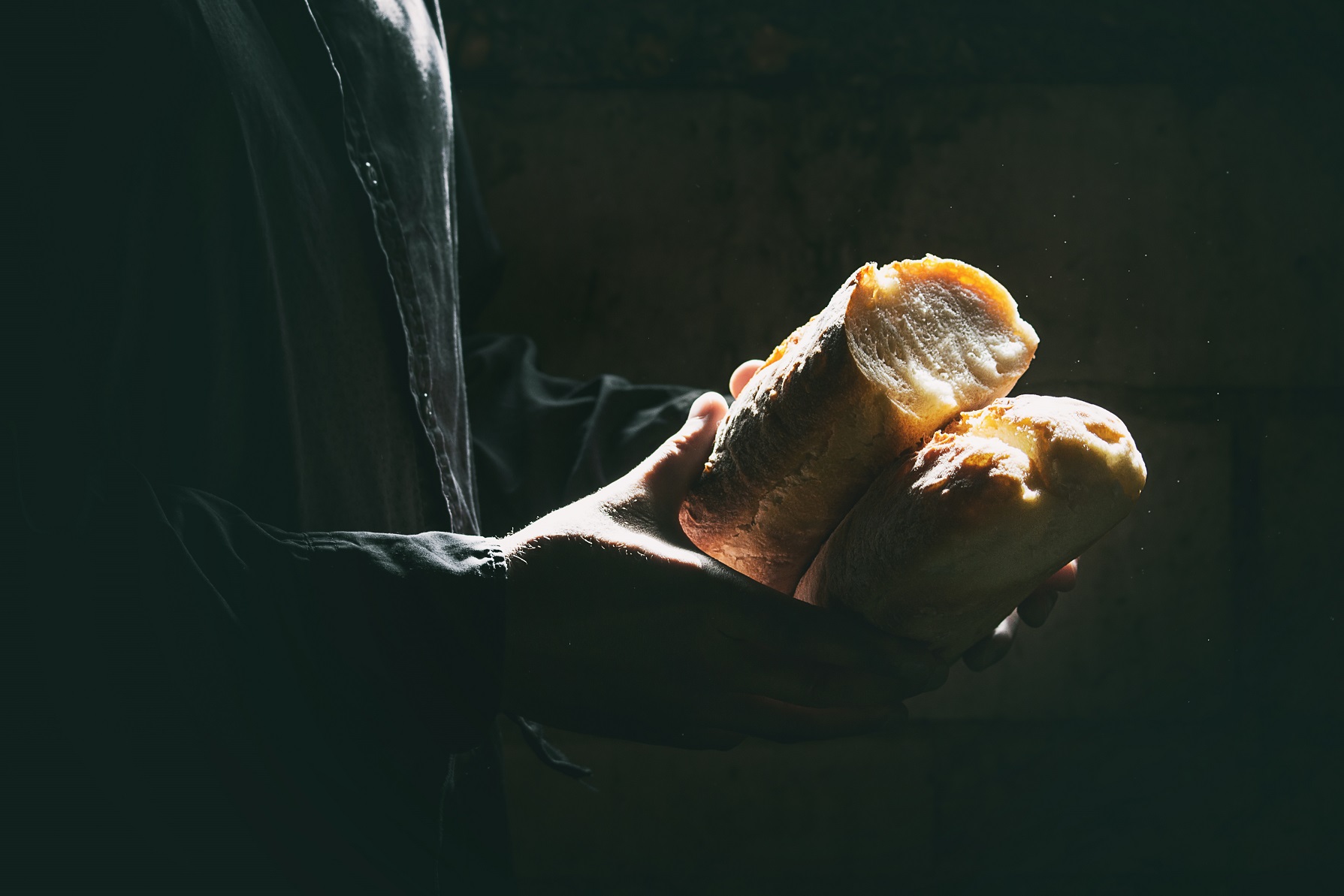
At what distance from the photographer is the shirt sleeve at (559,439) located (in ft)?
3.20

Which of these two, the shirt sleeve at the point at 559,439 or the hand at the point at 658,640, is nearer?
the hand at the point at 658,640

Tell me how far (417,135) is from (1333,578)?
164 cm

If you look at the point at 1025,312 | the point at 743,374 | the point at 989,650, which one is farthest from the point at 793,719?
the point at 1025,312

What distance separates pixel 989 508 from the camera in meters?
0.51

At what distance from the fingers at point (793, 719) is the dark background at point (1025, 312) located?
2.64 ft

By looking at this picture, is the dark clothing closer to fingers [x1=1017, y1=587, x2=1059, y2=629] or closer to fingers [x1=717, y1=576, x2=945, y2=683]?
fingers [x1=717, y1=576, x2=945, y2=683]

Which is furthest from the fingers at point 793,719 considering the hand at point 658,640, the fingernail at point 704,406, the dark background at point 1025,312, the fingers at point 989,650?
the dark background at point 1025,312

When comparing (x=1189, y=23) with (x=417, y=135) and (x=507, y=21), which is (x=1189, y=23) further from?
(x=417, y=135)

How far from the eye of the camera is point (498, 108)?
53.6 inches

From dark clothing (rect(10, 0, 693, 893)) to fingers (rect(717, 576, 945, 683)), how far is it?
0.17 metres

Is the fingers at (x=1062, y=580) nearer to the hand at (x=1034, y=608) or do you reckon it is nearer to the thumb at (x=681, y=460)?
the hand at (x=1034, y=608)

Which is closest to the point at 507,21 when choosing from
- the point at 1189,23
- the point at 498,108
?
the point at 498,108

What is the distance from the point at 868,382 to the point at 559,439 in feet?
1.75

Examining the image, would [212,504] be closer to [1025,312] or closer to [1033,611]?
[1033,611]
